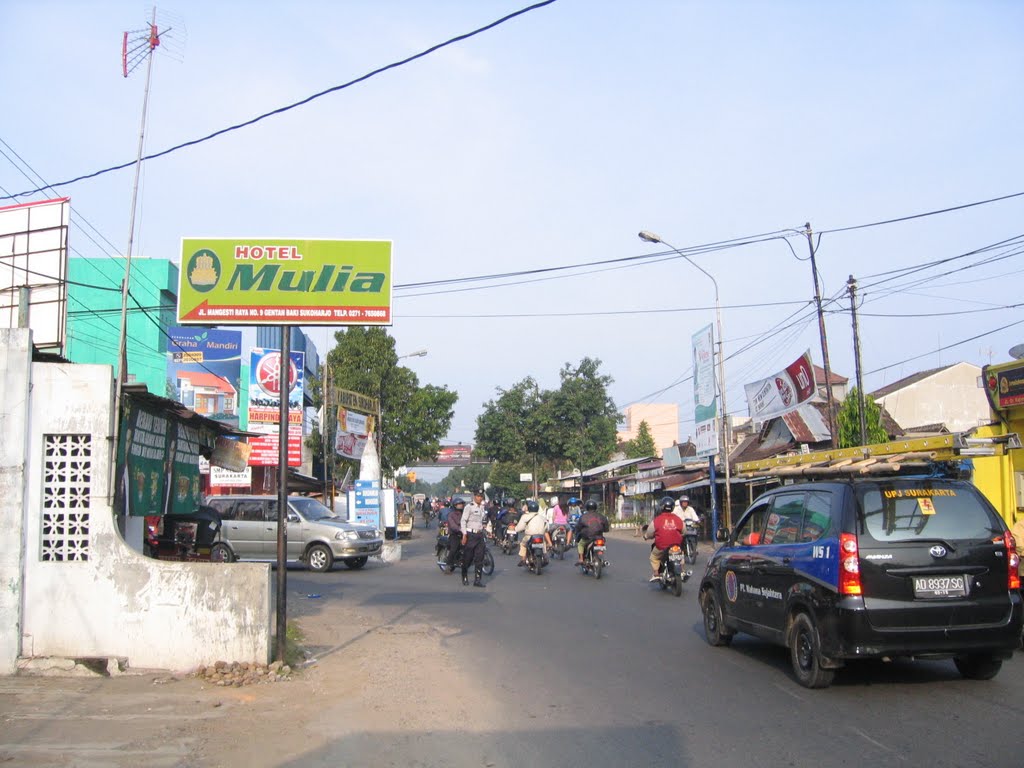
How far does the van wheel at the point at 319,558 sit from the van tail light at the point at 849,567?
1589 centimetres

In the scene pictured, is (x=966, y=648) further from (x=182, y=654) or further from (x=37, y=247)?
(x=37, y=247)

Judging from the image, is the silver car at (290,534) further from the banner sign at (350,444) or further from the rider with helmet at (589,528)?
the banner sign at (350,444)

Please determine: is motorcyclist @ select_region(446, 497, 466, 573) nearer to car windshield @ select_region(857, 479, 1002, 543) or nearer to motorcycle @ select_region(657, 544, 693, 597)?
motorcycle @ select_region(657, 544, 693, 597)

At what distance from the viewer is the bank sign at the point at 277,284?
358 inches

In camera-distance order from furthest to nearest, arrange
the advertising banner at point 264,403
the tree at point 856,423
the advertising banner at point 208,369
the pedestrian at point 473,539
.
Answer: the advertising banner at point 208,369
the advertising banner at point 264,403
the tree at point 856,423
the pedestrian at point 473,539

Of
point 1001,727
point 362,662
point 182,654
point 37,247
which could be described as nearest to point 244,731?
point 182,654

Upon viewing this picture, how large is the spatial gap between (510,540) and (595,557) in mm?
9855

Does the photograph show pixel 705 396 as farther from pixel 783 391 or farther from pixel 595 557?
pixel 595 557

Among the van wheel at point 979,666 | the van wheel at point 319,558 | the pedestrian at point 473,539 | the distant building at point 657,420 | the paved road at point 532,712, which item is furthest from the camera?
the distant building at point 657,420

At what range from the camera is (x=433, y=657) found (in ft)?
31.9

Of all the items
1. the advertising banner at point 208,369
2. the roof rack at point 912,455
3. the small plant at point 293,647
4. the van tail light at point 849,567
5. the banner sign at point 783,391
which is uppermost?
the advertising banner at point 208,369

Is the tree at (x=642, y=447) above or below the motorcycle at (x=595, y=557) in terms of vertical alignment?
above

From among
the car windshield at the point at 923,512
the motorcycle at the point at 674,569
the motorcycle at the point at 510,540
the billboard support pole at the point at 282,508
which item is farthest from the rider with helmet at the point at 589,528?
the car windshield at the point at 923,512

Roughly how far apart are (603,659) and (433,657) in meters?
1.84
